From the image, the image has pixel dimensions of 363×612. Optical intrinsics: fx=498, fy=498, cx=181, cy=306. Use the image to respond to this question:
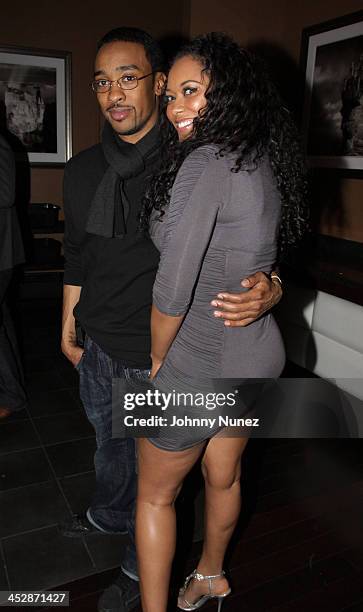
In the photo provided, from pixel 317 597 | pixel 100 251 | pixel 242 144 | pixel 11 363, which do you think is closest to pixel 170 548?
pixel 317 597

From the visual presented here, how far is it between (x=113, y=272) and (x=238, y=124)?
586 millimetres

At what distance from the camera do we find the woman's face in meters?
1.08

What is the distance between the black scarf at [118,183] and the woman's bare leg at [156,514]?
0.60m

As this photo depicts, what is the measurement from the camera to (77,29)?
14.6 feet

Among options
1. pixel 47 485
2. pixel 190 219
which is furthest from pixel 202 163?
pixel 47 485

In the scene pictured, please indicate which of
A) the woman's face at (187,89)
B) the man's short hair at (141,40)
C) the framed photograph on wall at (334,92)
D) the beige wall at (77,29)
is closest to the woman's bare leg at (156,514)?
the woman's face at (187,89)

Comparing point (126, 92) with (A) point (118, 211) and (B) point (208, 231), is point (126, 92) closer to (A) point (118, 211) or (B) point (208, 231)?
(A) point (118, 211)

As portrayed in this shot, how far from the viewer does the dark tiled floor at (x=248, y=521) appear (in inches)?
69.6

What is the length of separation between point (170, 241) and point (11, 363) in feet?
7.08

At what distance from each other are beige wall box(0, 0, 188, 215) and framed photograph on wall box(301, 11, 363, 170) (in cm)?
136

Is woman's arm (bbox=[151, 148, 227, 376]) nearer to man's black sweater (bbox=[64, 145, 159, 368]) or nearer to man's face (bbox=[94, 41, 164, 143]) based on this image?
man's black sweater (bbox=[64, 145, 159, 368])

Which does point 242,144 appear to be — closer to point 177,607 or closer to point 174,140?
point 174,140

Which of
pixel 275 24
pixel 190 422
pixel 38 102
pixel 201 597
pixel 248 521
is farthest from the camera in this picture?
pixel 38 102

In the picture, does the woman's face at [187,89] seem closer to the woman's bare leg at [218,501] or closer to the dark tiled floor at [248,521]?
the woman's bare leg at [218,501]
